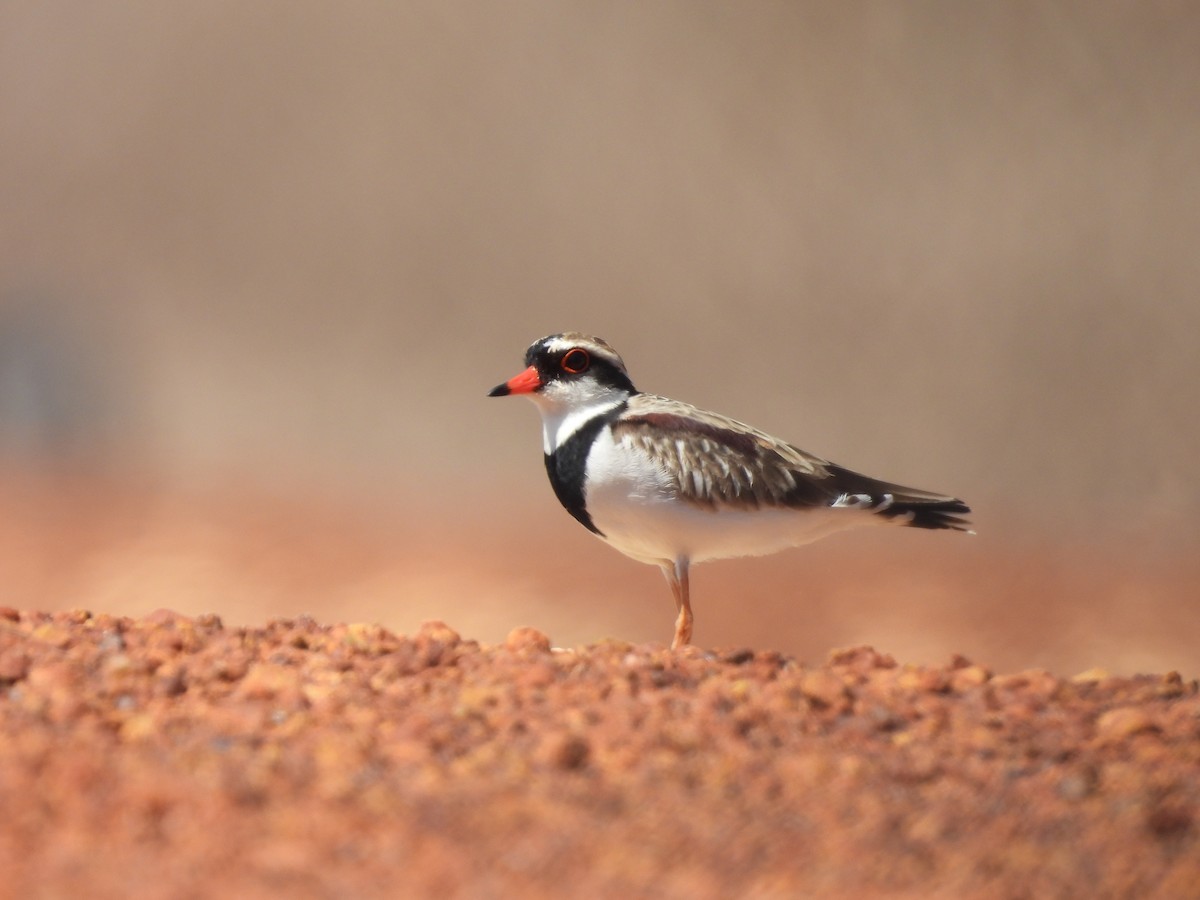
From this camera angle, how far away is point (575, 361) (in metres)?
3.27

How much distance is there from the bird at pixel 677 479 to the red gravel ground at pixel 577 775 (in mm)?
469

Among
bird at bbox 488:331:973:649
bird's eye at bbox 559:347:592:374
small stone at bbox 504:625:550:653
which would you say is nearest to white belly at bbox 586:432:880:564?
bird at bbox 488:331:973:649

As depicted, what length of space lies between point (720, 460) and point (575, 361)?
439 millimetres

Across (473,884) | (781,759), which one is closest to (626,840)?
(473,884)

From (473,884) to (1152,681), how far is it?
174 centimetres

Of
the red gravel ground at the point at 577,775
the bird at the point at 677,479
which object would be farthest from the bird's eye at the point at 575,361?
the red gravel ground at the point at 577,775

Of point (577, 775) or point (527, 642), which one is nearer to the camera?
point (577, 775)

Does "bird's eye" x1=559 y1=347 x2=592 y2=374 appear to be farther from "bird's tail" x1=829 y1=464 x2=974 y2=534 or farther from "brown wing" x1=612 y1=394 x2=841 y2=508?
"bird's tail" x1=829 y1=464 x2=974 y2=534

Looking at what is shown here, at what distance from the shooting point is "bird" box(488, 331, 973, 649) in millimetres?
3145

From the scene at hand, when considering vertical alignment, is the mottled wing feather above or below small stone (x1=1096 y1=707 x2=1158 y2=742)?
above

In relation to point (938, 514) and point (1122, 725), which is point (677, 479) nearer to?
point (938, 514)

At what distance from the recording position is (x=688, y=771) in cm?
198

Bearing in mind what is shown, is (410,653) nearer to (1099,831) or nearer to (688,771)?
(688,771)

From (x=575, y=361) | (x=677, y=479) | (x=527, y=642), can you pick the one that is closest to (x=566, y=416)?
(x=575, y=361)
